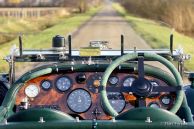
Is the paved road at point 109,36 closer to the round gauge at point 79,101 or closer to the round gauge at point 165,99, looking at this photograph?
the round gauge at point 79,101

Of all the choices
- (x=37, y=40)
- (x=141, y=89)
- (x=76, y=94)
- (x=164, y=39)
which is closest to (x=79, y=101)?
(x=76, y=94)

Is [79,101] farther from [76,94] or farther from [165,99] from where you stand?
[165,99]

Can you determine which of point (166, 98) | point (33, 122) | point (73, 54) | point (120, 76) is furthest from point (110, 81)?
point (33, 122)

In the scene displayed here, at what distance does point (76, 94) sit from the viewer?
20.4 ft

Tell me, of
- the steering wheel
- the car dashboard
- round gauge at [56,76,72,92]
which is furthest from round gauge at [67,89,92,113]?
the steering wheel

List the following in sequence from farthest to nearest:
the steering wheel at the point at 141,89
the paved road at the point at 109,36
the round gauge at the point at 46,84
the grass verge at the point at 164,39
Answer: the paved road at the point at 109,36 → the grass verge at the point at 164,39 → the round gauge at the point at 46,84 → the steering wheel at the point at 141,89

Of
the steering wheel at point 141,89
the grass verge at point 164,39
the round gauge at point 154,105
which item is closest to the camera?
the steering wheel at point 141,89

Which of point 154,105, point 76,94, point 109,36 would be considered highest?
point 109,36

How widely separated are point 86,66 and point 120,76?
0.37 m

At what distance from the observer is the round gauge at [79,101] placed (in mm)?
6102

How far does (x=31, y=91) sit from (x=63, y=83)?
0.35 meters

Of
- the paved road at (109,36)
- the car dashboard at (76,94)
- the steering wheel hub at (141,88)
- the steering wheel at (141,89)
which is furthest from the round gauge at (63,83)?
the paved road at (109,36)

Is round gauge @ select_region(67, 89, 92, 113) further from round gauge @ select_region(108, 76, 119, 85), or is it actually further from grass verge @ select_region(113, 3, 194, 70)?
grass verge @ select_region(113, 3, 194, 70)

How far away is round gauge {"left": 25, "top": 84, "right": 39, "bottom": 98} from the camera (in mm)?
6223
